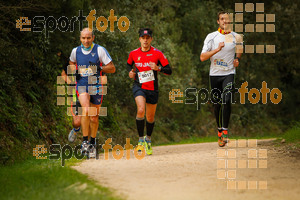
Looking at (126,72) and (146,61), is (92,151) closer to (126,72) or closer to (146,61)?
(146,61)

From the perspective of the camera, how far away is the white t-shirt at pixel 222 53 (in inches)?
436

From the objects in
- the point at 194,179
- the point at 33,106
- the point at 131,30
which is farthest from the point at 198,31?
the point at 194,179

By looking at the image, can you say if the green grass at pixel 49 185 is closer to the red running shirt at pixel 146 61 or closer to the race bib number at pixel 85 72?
the race bib number at pixel 85 72

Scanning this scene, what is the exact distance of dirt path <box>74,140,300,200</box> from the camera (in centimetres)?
614

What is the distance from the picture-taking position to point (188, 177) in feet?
23.7

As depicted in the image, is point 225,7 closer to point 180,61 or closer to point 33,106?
point 180,61

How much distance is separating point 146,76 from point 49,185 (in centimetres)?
428

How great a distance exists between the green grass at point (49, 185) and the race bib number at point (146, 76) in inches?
124

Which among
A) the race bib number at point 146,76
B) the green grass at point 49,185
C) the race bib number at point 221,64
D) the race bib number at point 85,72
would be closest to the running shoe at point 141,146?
the race bib number at point 146,76

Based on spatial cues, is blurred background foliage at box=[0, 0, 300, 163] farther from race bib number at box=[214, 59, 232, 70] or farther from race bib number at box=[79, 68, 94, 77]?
race bib number at box=[214, 59, 232, 70]

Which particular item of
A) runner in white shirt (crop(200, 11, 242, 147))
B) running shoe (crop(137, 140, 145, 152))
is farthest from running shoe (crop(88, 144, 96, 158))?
runner in white shirt (crop(200, 11, 242, 147))

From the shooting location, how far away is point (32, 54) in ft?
42.7

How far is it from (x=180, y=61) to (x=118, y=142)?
26.1 ft

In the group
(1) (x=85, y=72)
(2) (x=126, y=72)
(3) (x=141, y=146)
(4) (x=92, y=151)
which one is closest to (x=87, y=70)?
(1) (x=85, y=72)
